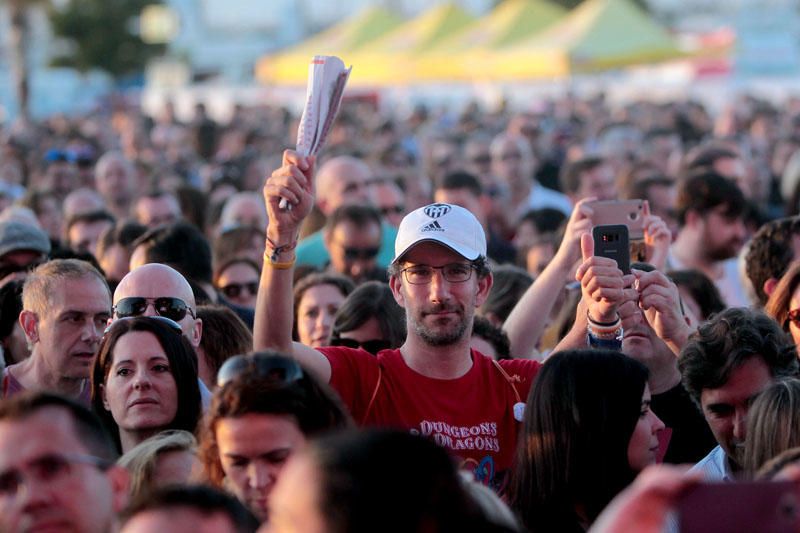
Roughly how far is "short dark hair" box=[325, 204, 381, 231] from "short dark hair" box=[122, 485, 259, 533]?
217 inches

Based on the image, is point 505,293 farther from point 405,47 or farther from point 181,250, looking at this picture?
point 405,47

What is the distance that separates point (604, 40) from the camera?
27.0m

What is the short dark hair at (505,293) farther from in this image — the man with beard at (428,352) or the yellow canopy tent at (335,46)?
the yellow canopy tent at (335,46)

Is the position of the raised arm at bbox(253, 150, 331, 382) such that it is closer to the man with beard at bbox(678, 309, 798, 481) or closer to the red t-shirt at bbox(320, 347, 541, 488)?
the red t-shirt at bbox(320, 347, 541, 488)

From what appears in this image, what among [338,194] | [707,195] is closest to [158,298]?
[707,195]

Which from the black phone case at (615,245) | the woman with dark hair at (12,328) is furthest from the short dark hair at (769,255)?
the woman with dark hair at (12,328)

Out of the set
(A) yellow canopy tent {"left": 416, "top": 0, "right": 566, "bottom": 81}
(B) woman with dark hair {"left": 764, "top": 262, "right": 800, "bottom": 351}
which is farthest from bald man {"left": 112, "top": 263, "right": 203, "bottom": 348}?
(A) yellow canopy tent {"left": 416, "top": 0, "right": 566, "bottom": 81}

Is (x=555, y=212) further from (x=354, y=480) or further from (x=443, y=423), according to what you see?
(x=354, y=480)

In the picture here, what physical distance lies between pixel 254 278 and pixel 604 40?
65.0 ft

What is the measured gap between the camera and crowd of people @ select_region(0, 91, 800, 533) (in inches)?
123

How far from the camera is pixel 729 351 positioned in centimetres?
494

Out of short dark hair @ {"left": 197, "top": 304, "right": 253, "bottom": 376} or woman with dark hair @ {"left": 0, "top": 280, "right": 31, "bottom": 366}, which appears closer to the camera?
short dark hair @ {"left": 197, "top": 304, "right": 253, "bottom": 376}

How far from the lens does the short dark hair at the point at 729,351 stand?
491 cm

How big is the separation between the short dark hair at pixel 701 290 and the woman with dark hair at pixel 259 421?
10.9ft
